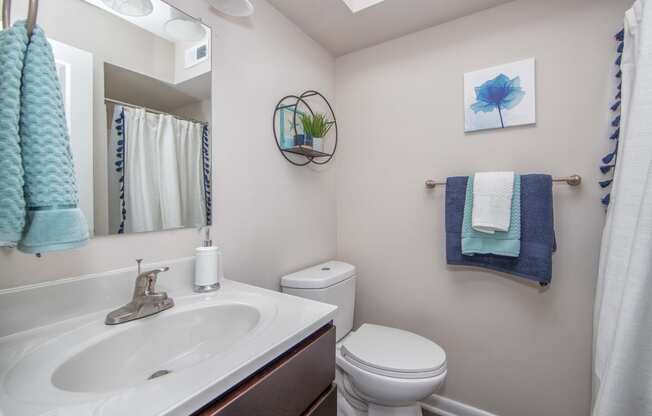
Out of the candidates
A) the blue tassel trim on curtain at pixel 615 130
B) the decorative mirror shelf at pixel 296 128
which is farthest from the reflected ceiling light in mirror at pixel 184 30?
the blue tassel trim on curtain at pixel 615 130

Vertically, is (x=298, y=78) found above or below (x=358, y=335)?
above

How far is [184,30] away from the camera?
101 cm

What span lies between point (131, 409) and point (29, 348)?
1.32ft

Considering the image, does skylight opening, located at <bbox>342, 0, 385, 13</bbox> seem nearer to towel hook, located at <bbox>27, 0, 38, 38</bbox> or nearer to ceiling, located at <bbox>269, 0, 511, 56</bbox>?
ceiling, located at <bbox>269, 0, 511, 56</bbox>

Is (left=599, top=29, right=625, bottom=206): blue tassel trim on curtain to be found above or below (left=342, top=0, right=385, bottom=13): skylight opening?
below

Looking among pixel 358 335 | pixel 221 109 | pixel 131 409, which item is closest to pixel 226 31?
pixel 221 109

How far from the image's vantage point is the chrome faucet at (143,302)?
2.46 ft

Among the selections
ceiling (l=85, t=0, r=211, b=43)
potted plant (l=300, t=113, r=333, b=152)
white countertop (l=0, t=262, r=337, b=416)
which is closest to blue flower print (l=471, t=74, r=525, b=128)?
potted plant (l=300, t=113, r=333, b=152)

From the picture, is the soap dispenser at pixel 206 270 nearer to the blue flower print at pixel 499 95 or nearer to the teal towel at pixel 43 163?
the teal towel at pixel 43 163

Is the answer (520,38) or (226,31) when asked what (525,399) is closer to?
(520,38)

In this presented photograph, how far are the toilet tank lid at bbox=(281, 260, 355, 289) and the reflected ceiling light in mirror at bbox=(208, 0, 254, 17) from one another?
1.13 metres

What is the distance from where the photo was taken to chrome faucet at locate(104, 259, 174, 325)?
75cm

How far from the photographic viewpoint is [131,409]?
419 millimetres

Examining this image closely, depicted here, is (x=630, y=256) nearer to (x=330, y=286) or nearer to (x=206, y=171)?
(x=330, y=286)
